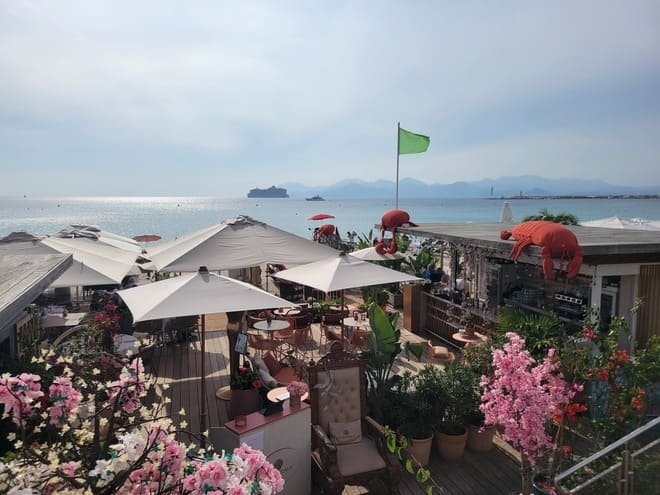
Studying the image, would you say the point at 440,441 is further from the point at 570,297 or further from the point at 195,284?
the point at 570,297

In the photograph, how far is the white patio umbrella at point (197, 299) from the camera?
198 inches

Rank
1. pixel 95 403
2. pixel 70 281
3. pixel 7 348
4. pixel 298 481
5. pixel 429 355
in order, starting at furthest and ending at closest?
pixel 429 355 → pixel 70 281 → pixel 7 348 → pixel 298 481 → pixel 95 403

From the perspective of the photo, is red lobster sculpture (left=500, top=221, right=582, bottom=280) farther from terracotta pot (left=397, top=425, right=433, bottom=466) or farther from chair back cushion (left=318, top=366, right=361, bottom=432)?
chair back cushion (left=318, top=366, right=361, bottom=432)

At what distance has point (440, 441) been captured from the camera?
5.57 meters

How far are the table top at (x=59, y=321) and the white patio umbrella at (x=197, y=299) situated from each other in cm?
406

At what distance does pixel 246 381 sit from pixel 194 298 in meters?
1.44

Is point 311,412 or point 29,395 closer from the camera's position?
point 29,395

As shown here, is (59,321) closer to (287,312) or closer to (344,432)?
(287,312)

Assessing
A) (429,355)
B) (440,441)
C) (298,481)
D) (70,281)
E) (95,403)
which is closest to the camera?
(95,403)

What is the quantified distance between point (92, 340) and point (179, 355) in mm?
2965

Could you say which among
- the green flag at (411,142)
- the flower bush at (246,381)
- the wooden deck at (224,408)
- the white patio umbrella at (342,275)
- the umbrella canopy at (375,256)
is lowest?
the wooden deck at (224,408)

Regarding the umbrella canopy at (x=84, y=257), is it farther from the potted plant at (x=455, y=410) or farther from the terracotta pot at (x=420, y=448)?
the potted plant at (x=455, y=410)

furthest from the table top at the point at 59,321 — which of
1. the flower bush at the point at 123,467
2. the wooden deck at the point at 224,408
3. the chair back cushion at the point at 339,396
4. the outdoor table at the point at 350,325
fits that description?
the flower bush at the point at 123,467

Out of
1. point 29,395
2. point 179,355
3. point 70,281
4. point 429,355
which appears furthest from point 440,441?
point 70,281
